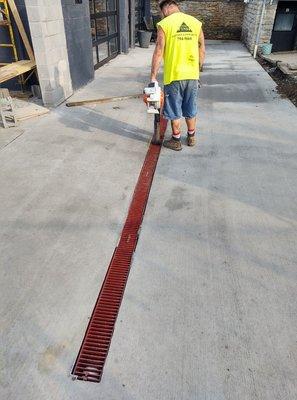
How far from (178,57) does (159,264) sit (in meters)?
2.79

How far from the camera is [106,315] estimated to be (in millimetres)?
2340

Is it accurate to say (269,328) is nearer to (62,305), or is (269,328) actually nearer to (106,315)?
(106,315)

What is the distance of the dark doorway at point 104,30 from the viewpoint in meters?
9.44

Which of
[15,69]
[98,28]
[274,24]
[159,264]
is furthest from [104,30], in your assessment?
[159,264]

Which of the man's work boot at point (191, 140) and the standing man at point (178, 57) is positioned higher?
the standing man at point (178, 57)

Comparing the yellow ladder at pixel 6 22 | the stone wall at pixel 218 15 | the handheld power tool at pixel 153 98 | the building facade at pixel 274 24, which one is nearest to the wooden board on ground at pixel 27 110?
the yellow ladder at pixel 6 22

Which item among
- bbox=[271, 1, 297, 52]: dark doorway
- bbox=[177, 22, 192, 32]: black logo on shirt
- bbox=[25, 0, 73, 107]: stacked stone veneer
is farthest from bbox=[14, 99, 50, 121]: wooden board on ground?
bbox=[271, 1, 297, 52]: dark doorway

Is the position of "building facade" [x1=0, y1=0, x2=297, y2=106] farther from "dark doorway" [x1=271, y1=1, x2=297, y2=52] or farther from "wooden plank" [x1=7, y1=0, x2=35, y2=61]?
"wooden plank" [x1=7, y1=0, x2=35, y2=61]

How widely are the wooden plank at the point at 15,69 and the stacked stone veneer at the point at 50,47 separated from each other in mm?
333

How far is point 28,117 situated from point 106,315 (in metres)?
4.62

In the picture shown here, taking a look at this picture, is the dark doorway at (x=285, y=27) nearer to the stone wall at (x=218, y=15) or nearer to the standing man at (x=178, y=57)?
the stone wall at (x=218, y=15)

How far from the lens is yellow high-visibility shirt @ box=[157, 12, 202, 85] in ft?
13.2

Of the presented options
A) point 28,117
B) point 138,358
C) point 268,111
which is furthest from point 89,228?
point 268,111

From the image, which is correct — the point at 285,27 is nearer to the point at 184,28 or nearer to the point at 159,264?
the point at 184,28
